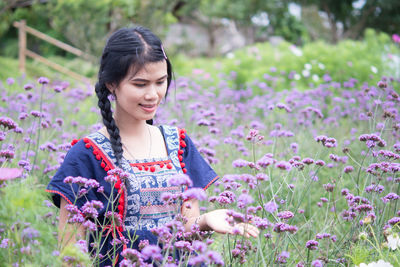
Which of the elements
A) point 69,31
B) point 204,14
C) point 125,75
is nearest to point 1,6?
point 69,31

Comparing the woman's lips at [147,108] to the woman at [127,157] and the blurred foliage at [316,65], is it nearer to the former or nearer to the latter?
the woman at [127,157]

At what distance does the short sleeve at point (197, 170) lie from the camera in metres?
2.38

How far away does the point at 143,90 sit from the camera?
2.09 m

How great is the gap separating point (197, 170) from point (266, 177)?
71 centimetres

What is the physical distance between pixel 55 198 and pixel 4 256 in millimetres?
488

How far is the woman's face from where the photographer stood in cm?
209

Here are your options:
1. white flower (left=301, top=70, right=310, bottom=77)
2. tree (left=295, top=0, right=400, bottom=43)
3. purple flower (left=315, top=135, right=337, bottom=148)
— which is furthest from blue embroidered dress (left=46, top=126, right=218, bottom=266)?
tree (left=295, top=0, right=400, bottom=43)

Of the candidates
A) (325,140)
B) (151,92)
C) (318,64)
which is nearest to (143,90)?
(151,92)

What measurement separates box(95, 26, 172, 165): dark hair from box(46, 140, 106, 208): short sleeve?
0.12 m

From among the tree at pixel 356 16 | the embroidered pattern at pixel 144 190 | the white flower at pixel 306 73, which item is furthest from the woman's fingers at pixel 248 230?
the tree at pixel 356 16

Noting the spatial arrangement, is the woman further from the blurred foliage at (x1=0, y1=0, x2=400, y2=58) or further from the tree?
the tree

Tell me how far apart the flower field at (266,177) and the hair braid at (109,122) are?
15.5 inches

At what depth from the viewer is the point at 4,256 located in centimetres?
155

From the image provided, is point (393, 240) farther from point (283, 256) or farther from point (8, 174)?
point (8, 174)
